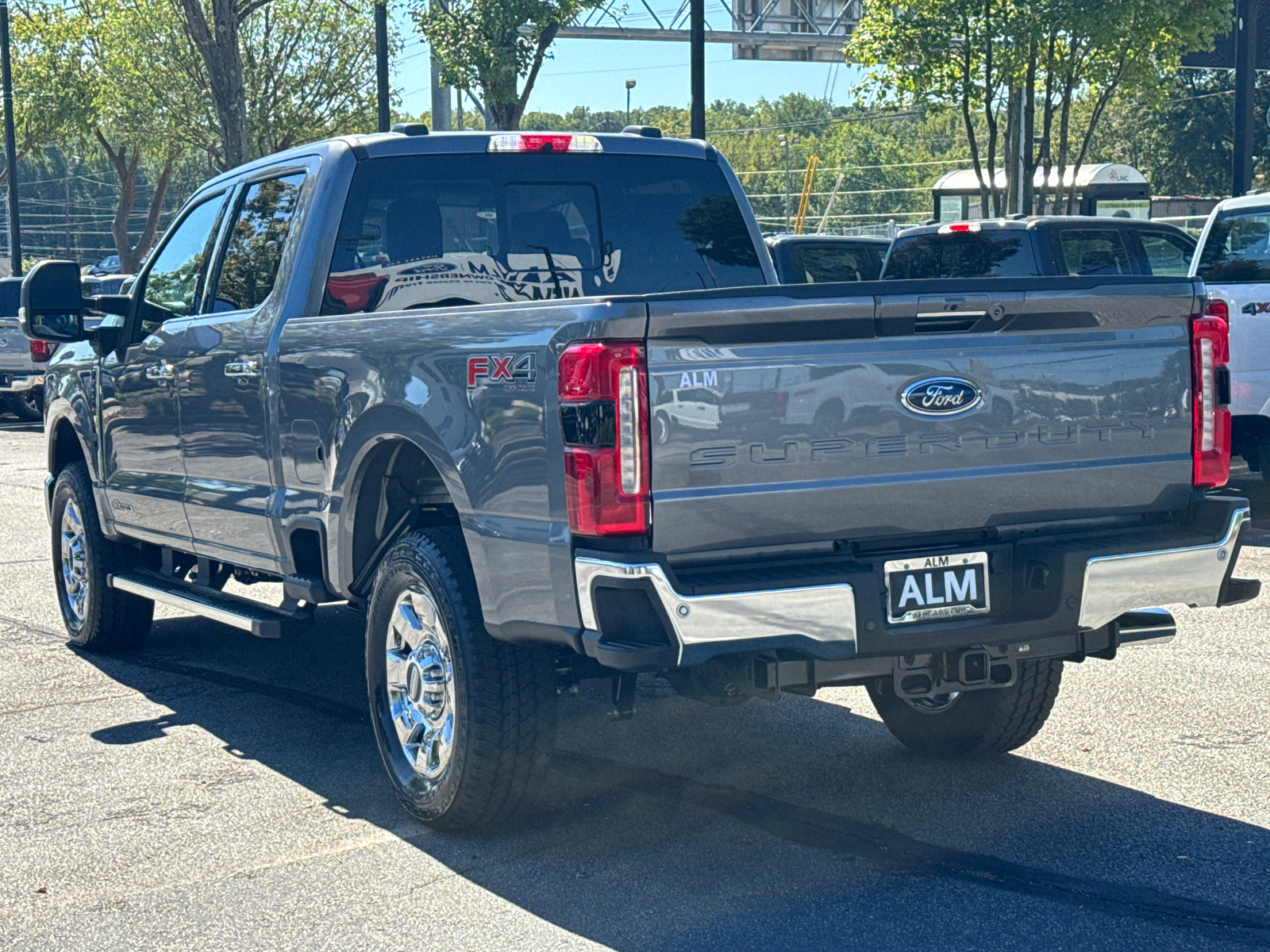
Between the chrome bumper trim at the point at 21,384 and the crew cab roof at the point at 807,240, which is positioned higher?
the crew cab roof at the point at 807,240

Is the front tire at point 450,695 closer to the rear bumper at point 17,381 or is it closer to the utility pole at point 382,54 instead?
the rear bumper at point 17,381

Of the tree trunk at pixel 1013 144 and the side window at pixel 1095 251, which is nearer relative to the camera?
the side window at pixel 1095 251

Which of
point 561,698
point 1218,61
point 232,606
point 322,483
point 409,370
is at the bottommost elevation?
point 561,698

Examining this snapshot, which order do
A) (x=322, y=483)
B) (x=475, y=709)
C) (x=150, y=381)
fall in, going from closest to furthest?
1. (x=475, y=709)
2. (x=322, y=483)
3. (x=150, y=381)

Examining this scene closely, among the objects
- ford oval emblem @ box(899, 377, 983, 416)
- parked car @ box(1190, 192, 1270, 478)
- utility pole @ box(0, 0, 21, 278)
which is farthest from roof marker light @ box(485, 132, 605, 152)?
utility pole @ box(0, 0, 21, 278)

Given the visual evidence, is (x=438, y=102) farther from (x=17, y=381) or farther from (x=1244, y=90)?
(x=1244, y=90)

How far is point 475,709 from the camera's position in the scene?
14.9 ft

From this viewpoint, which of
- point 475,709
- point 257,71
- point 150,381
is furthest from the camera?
point 257,71

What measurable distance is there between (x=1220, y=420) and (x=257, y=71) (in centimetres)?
4032

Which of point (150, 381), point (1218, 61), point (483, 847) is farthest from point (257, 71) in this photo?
point (483, 847)

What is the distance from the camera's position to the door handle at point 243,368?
580cm

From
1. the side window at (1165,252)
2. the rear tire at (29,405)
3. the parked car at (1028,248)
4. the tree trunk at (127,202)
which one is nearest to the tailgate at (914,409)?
the parked car at (1028,248)

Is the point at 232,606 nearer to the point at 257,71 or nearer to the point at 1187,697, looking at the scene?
the point at 1187,697

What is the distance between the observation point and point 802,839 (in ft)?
15.3
